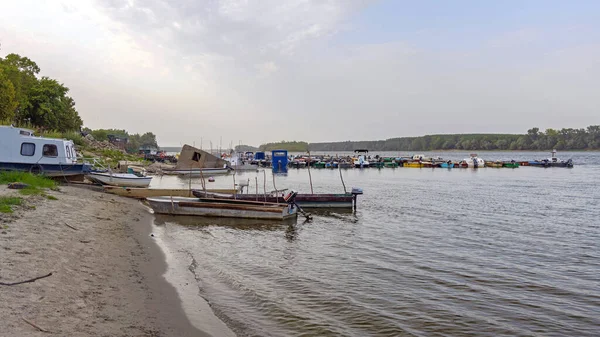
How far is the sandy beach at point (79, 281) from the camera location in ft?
18.6

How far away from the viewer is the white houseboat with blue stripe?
22.1 metres

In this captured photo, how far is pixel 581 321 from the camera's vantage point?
27.6 ft

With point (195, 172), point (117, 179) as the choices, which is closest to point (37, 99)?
point (195, 172)

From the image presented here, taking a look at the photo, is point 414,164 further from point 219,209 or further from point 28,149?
point 28,149

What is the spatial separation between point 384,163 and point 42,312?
7861 cm

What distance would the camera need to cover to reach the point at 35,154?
905 inches

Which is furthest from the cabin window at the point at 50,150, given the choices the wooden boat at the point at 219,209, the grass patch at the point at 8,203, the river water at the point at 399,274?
the grass patch at the point at 8,203

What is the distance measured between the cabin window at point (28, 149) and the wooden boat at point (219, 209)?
8.51 metres

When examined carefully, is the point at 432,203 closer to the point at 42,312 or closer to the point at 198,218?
the point at 198,218

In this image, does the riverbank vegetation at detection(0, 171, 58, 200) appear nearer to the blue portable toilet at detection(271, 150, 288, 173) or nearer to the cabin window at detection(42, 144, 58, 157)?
the cabin window at detection(42, 144, 58, 157)

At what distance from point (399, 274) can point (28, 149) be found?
71.8 feet

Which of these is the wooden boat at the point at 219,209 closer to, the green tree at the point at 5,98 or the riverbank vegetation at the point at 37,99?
the green tree at the point at 5,98

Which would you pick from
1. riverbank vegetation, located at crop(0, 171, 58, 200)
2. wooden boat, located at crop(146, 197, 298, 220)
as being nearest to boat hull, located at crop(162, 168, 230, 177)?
wooden boat, located at crop(146, 197, 298, 220)

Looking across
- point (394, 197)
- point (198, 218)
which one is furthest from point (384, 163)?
point (198, 218)
